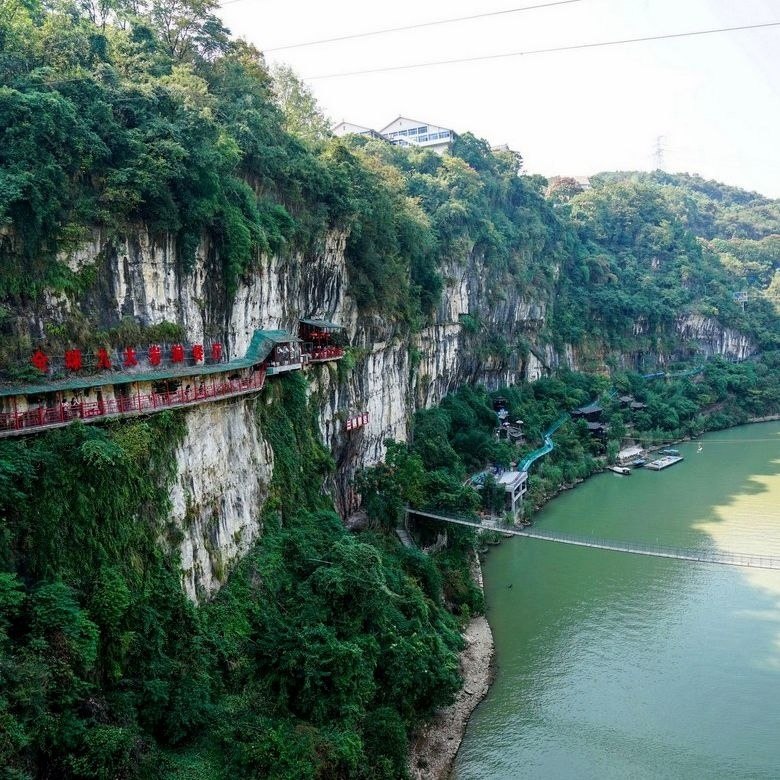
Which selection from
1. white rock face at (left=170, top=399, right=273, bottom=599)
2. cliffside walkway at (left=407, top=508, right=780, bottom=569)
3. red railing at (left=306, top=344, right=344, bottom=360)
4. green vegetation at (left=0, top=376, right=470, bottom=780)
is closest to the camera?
green vegetation at (left=0, top=376, right=470, bottom=780)

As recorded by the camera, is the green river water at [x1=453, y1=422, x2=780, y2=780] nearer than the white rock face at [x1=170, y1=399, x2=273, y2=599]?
No

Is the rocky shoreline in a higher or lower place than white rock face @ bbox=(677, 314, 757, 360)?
lower

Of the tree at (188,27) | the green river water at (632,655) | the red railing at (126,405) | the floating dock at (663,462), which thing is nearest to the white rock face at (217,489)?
the red railing at (126,405)

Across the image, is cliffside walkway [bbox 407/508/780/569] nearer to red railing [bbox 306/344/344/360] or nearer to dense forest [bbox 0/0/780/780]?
dense forest [bbox 0/0/780/780]

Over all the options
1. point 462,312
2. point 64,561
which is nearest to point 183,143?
point 64,561

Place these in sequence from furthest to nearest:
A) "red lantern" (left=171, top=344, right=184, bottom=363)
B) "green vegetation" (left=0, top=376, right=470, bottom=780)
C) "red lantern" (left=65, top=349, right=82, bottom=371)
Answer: "red lantern" (left=171, top=344, right=184, bottom=363) → "red lantern" (left=65, top=349, right=82, bottom=371) → "green vegetation" (left=0, top=376, right=470, bottom=780)

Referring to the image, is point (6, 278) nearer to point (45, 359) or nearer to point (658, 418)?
point (45, 359)

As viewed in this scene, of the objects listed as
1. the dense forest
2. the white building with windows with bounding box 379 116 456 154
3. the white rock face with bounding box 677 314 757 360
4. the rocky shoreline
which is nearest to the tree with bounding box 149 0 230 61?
the dense forest
